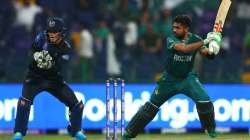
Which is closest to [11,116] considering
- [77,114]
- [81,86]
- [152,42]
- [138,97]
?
[81,86]

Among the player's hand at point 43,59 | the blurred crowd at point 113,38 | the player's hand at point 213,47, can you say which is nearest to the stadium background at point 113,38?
the blurred crowd at point 113,38

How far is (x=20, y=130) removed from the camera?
1355 centimetres

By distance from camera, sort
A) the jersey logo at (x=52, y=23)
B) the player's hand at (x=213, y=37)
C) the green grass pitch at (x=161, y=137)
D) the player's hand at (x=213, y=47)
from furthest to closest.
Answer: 1. the green grass pitch at (x=161, y=137)
2. the jersey logo at (x=52, y=23)
3. the player's hand at (x=213, y=37)
4. the player's hand at (x=213, y=47)

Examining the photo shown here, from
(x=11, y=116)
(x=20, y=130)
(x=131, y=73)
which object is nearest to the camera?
(x=20, y=130)

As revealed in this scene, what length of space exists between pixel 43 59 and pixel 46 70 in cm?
21

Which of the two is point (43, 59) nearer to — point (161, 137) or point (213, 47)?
point (213, 47)

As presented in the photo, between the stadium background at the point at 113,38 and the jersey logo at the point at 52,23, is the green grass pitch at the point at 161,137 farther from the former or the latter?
the jersey logo at the point at 52,23

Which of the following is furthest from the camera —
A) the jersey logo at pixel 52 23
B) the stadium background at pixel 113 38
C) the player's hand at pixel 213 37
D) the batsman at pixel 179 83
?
the stadium background at pixel 113 38

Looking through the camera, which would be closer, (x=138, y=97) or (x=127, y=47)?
(x=138, y=97)

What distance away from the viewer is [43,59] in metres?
13.5

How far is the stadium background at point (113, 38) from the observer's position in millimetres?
21750

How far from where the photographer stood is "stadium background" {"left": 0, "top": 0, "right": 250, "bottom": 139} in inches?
856

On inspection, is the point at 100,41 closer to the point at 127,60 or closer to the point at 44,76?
the point at 127,60

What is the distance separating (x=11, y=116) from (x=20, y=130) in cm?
449
